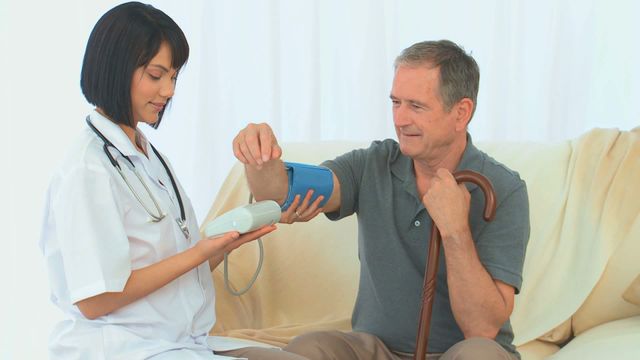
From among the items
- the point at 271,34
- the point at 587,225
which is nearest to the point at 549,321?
the point at 587,225

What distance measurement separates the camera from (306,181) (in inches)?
75.3

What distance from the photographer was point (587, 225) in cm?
224

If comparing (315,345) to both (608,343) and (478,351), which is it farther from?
(608,343)

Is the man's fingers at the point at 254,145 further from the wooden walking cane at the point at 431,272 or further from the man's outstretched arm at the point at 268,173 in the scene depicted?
the wooden walking cane at the point at 431,272

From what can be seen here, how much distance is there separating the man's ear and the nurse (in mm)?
574

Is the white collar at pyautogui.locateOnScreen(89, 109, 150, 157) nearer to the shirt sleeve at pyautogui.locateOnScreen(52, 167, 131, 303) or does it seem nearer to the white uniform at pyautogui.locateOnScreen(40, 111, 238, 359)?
the white uniform at pyautogui.locateOnScreen(40, 111, 238, 359)

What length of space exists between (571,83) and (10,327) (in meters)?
2.28

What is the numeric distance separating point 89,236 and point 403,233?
0.78 m

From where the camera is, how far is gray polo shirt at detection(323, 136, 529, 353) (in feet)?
6.29

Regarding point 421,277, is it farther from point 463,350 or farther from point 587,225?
A: point 587,225

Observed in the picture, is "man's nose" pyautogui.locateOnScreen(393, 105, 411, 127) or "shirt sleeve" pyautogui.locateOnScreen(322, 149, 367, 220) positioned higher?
"man's nose" pyautogui.locateOnScreen(393, 105, 411, 127)

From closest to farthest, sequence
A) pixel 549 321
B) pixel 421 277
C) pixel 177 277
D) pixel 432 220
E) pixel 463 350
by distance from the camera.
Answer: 1. pixel 177 277
2. pixel 463 350
3. pixel 432 220
4. pixel 421 277
5. pixel 549 321

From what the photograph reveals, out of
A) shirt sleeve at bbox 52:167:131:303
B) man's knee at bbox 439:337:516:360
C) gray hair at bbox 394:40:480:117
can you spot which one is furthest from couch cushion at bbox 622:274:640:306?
shirt sleeve at bbox 52:167:131:303

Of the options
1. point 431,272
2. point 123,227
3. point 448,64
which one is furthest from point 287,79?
point 123,227
